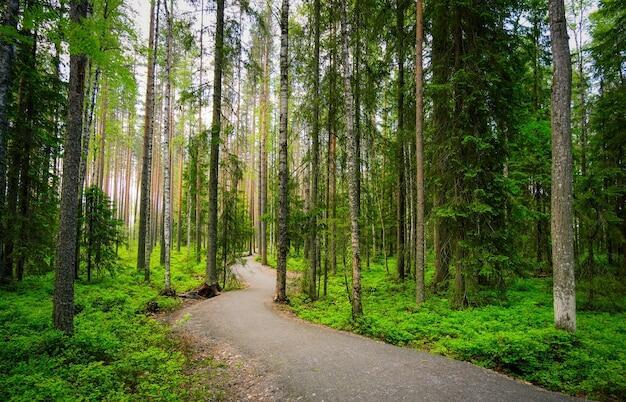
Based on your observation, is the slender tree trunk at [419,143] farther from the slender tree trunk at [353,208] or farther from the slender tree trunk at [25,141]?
the slender tree trunk at [25,141]

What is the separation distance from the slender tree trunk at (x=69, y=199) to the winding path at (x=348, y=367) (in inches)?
116

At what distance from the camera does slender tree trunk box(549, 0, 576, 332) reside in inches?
269

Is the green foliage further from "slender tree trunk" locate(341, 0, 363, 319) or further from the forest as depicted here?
"slender tree trunk" locate(341, 0, 363, 319)

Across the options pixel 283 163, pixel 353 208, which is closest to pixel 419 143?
pixel 353 208

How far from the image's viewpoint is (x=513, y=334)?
643cm

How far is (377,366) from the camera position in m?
5.71

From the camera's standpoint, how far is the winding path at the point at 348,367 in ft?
15.4

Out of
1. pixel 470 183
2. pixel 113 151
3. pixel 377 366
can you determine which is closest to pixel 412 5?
pixel 470 183

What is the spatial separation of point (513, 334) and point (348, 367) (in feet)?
11.5

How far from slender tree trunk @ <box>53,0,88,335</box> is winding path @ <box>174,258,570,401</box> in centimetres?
296

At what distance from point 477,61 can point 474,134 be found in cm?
217

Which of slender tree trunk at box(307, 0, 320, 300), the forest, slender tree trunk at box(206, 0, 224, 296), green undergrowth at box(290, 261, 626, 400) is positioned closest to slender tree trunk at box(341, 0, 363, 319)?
the forest

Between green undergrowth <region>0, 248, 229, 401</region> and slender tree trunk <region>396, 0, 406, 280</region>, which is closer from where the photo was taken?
green undergrowth <region>0, 248, 229, 401</region>

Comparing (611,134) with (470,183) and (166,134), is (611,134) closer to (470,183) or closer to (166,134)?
(470,183)
